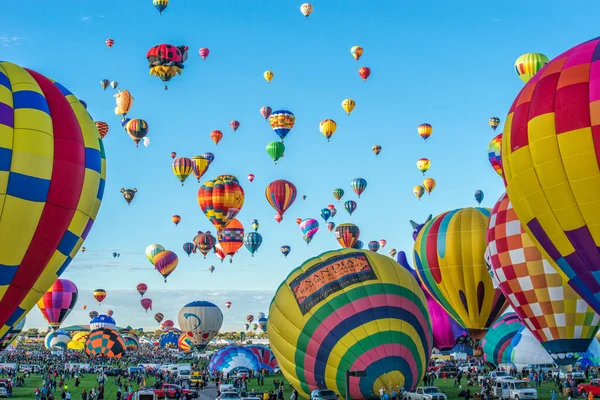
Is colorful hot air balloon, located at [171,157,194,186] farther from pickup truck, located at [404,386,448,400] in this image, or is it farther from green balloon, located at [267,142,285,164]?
pickup truck, located at [404,386,448,400]

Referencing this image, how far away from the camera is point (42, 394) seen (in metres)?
25.0

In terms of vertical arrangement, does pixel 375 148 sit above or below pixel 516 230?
above

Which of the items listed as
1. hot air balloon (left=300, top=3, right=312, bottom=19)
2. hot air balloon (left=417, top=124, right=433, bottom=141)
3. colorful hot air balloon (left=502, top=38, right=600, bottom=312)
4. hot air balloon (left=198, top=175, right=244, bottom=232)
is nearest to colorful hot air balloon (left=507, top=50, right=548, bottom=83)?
hot air balloon (left=417, top=124, right=433, bottom=141)

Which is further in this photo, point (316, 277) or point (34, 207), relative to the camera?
point (316, 277)

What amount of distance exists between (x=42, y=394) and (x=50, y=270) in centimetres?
1074

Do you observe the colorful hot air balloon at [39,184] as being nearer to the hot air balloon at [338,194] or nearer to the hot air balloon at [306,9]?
the hot air balloon at [306,9]

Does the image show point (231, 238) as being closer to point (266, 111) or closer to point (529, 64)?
point (266, 111)

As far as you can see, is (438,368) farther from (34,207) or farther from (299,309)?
(34,207)

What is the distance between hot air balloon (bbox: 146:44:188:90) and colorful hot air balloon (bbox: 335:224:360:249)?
19.1 metres

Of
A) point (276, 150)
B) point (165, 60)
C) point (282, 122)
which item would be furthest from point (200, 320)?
point (165, 60)

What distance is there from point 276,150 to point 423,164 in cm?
1078

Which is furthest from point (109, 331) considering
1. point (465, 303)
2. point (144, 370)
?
point (465, 303)

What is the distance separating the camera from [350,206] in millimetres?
51562

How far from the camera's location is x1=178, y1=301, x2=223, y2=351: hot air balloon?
4722 cm
